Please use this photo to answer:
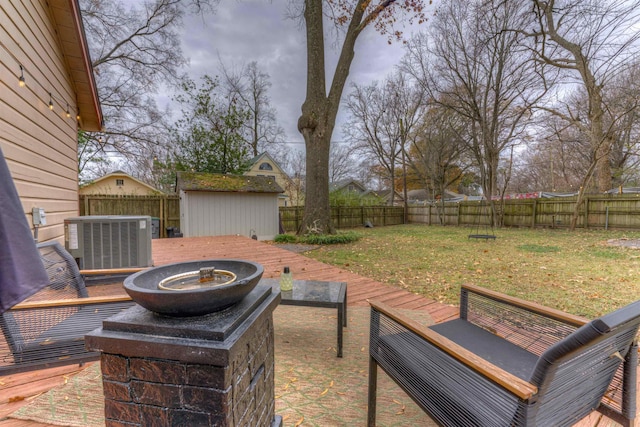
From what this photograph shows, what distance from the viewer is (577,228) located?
11039 mm

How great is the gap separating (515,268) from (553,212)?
9125 mm

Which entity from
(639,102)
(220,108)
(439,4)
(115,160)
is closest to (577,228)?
(639,102)

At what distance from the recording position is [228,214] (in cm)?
972

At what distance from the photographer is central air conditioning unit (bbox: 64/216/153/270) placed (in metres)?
3.53

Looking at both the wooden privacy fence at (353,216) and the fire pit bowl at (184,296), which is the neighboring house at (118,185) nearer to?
the wooden privacy fence at (353,216)

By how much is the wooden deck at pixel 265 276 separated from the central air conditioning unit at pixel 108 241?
1.63ft

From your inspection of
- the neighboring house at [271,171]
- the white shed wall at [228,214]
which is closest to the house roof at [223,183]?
the white shed wall at [228,214]

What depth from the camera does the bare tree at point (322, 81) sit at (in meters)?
8.38

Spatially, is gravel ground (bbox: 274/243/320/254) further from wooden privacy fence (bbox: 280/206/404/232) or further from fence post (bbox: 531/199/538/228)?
fence post (bbox: 531/199/538/228)

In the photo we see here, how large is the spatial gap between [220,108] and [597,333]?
1646 cm

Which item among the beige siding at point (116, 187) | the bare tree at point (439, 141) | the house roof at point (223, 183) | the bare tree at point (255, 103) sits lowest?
the house roof at point (223, 183)

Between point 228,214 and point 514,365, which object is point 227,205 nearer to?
point 228,214

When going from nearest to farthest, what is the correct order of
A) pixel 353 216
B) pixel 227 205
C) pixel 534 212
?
1. pixel 227 205
2. pixel 534 212
3. pixel 353 216

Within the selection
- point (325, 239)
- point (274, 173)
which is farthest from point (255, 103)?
point (325, 239)
